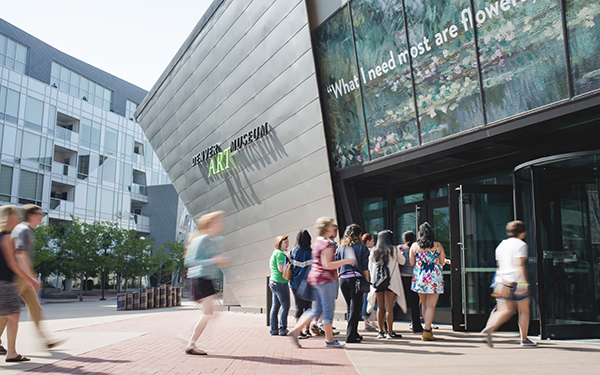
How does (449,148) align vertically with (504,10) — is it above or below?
below

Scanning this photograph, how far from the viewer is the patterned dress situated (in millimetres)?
7836

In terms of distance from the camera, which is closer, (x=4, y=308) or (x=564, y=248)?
(x=4, y=308)

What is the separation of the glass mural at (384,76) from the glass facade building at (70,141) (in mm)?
34544

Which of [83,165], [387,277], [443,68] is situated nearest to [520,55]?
[443,68]

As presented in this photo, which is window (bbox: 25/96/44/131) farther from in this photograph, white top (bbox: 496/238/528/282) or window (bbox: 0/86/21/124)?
white top (bbox: 496/238/528/282)

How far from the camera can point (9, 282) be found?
5.65 m

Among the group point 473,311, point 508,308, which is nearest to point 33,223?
point 508,308

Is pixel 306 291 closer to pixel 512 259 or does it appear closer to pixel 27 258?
pixel 512 259

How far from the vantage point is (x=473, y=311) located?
9.26 metres

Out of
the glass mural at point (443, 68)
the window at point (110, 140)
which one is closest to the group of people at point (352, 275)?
the glass mural at point (443, 68)

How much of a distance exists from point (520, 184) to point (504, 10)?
3.03 meters

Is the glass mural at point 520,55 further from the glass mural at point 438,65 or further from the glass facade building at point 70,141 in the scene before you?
the glass facade building at point 70,141

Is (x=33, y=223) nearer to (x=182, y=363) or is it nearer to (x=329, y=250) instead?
(x=182, y=363)

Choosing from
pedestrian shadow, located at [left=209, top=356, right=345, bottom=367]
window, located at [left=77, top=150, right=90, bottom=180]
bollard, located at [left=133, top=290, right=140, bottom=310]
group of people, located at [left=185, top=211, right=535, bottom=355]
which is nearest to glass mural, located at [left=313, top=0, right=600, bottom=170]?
group of people, located at [left=185, top=211, right=535, bottom=355]
